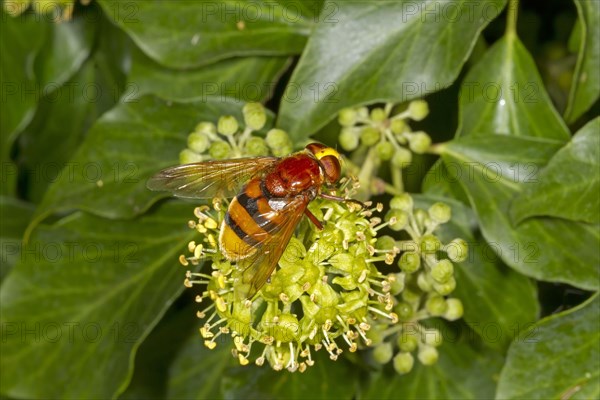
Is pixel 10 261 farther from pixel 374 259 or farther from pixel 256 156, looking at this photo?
pixel 374 259

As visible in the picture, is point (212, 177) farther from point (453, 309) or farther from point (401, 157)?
point (453, 309)

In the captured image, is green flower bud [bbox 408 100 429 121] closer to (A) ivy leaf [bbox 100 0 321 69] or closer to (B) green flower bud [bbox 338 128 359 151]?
(B) green flower bud [bbox 338 128 359 151]

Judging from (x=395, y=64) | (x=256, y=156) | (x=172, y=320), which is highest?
(x=395, y=64)

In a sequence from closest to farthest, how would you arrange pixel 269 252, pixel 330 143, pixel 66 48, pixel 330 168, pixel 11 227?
pixel 269 252 → pixel 330 168 → pixel 330 143 → pixel 11 227 → pixel 66 48

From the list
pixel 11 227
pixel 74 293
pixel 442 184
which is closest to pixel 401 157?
pixel 442 184

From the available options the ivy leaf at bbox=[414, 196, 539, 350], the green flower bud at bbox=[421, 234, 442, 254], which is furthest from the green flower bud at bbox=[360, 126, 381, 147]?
the green flower bud at bbox=[421, 234, 442, 254]

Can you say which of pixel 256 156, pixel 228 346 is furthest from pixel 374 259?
pixel 228 346
